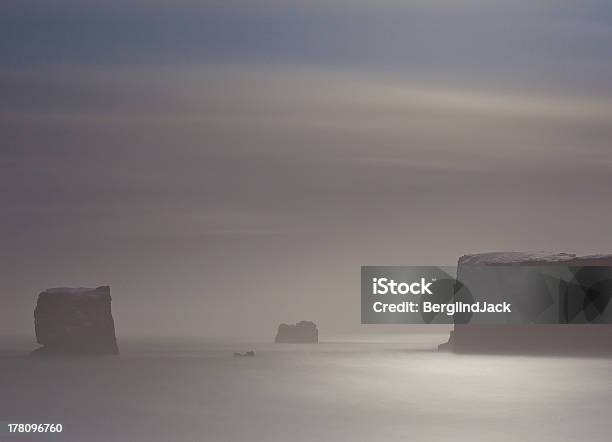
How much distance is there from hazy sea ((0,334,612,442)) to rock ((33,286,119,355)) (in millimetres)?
46058

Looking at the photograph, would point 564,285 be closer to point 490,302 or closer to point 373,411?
point 490,302

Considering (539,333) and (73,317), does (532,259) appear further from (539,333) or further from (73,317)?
(73,317)

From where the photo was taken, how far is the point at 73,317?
194 m

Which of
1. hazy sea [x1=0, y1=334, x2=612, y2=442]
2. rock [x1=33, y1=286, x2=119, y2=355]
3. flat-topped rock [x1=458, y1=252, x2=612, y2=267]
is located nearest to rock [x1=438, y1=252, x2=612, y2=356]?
flat-topped rock [x1=458, y1=252, x2=612, y2=267]

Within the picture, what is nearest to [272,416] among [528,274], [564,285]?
[564,285]

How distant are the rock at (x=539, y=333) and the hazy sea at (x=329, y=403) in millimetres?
5223

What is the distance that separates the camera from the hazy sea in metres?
57.8

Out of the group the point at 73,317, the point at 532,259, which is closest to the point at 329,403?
the point at 532,259

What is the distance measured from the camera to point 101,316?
196250mm

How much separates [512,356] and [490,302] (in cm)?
927

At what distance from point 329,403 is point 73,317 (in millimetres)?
118207

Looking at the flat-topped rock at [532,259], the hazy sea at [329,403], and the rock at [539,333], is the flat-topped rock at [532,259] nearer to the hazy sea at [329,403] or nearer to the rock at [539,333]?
the rock at [539,333]

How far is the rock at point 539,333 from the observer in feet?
451

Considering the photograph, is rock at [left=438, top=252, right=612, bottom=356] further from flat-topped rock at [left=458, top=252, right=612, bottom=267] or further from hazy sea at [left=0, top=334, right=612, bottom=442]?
hazy sea at [left=0, top=334, right=612, bottom=442]
